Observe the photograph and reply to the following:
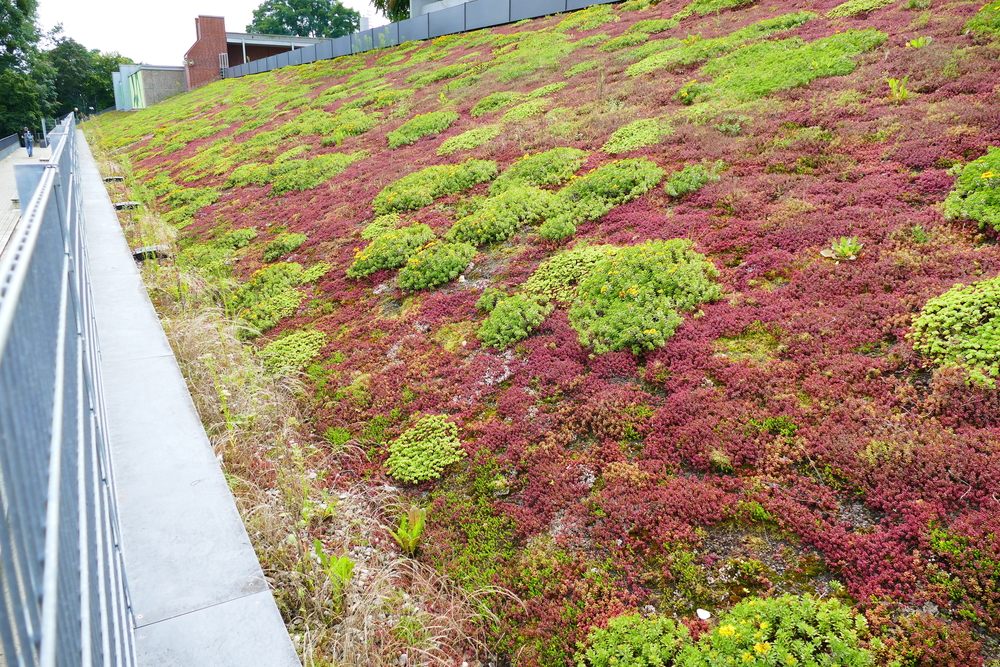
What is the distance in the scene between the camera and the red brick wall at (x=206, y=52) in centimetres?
5744

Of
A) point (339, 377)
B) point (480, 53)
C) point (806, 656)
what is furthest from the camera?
point (480, 53)

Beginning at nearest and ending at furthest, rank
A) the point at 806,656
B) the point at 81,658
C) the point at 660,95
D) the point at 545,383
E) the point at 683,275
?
the point at 81,658
the point at 806,656
the point at 545,383
the point at 683,275
the point at 660,95

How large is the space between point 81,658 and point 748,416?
4440 mm

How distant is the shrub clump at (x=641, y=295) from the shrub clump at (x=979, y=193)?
8.25ft

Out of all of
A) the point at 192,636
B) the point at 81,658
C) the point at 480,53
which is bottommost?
the point at 192,636

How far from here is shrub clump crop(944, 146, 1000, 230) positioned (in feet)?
19.3

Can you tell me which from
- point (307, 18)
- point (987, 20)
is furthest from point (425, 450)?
point (307, 18)

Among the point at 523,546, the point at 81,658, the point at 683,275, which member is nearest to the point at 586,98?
the point at 683,275

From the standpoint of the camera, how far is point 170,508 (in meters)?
4.12

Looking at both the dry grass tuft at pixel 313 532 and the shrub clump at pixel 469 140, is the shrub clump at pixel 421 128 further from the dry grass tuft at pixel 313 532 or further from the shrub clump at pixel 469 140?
the dry grass tuft at pixel 313 532

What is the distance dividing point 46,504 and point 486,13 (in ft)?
111

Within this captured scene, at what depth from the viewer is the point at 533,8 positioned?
93.9 feet

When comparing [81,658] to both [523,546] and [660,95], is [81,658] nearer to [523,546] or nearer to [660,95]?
[523,546]

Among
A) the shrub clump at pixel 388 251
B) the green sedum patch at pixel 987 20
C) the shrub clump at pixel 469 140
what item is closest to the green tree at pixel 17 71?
the shrub clump at pixel 469 140
